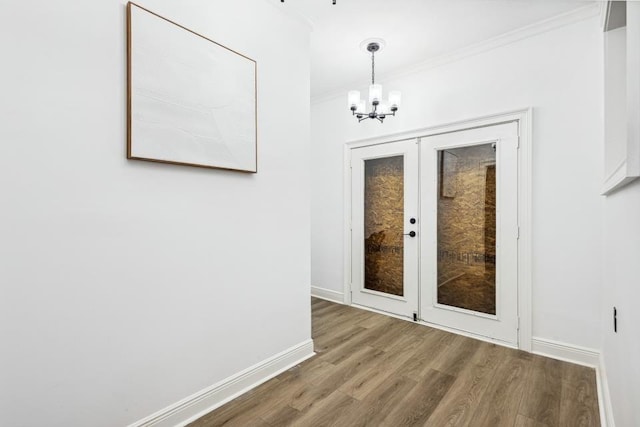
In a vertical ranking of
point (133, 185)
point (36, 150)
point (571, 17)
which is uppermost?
point (571, 17)

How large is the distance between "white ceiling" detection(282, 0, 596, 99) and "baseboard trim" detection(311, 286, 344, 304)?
2759 millimetres

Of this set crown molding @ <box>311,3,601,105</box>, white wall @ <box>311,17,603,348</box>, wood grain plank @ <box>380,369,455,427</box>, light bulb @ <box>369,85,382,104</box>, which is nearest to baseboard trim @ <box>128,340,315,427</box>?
wood grain plank @ <box>380,369,455,427</box>

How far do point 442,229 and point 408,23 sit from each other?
193cm

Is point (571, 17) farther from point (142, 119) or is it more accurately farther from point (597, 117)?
point (142, 119)

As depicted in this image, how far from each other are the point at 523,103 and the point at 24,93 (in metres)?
3.31

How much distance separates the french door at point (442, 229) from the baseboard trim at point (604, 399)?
606 mm

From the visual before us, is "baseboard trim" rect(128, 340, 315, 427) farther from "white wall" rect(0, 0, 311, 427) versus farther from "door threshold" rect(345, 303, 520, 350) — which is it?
"door threshold" rect(345, 303, 520, 350)

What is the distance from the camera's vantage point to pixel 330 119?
4.08 m

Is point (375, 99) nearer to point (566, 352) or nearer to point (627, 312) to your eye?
point (627, 312)

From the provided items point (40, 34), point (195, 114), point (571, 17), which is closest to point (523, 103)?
point (571, 17)

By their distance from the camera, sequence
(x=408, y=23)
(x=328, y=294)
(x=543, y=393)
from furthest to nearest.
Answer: (x=328, y=294)
(x=408, y=23)
(x=543, y=393)

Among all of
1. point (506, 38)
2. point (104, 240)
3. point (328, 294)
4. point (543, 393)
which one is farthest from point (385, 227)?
point (104, 240)

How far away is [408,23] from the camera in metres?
2.61

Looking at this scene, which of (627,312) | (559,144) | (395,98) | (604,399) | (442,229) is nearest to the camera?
(627,312)
